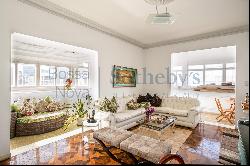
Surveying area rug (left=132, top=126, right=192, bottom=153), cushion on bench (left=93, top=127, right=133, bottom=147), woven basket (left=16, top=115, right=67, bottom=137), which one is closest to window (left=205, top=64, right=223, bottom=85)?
cushion on bench (left=93, top=127, right=133, bottom=147)

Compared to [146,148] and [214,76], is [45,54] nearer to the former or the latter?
[146,148]

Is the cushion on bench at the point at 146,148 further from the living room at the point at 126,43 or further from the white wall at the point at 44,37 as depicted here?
the white wall at the point at 44,37

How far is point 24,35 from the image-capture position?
10.6 feet

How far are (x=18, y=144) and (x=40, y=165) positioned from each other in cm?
338

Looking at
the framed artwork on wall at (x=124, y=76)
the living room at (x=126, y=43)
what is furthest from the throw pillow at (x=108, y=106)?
the framed artwork on wall at (x=124, y=76)

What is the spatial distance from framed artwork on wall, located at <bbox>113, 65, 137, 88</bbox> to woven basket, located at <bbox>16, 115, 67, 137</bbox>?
2.17 m

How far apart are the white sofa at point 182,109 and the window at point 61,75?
4057mm

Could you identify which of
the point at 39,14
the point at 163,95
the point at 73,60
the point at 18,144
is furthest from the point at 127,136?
the point at 73,60

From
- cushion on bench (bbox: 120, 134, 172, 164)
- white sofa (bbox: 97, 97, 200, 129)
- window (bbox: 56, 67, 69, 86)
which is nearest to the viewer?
cushion on bench (bbox: 120, 134, 172, 164)

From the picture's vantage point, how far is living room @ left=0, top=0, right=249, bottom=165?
289 centimetres

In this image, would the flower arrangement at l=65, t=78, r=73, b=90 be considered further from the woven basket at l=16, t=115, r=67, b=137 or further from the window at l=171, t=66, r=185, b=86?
the window at l=171, t=66, r=185, b=86

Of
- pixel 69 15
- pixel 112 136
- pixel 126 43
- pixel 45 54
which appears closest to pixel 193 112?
pixel 112 136

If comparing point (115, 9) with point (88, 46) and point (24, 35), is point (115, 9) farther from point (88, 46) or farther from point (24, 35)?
point (24, 35)

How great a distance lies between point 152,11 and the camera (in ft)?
12.3
